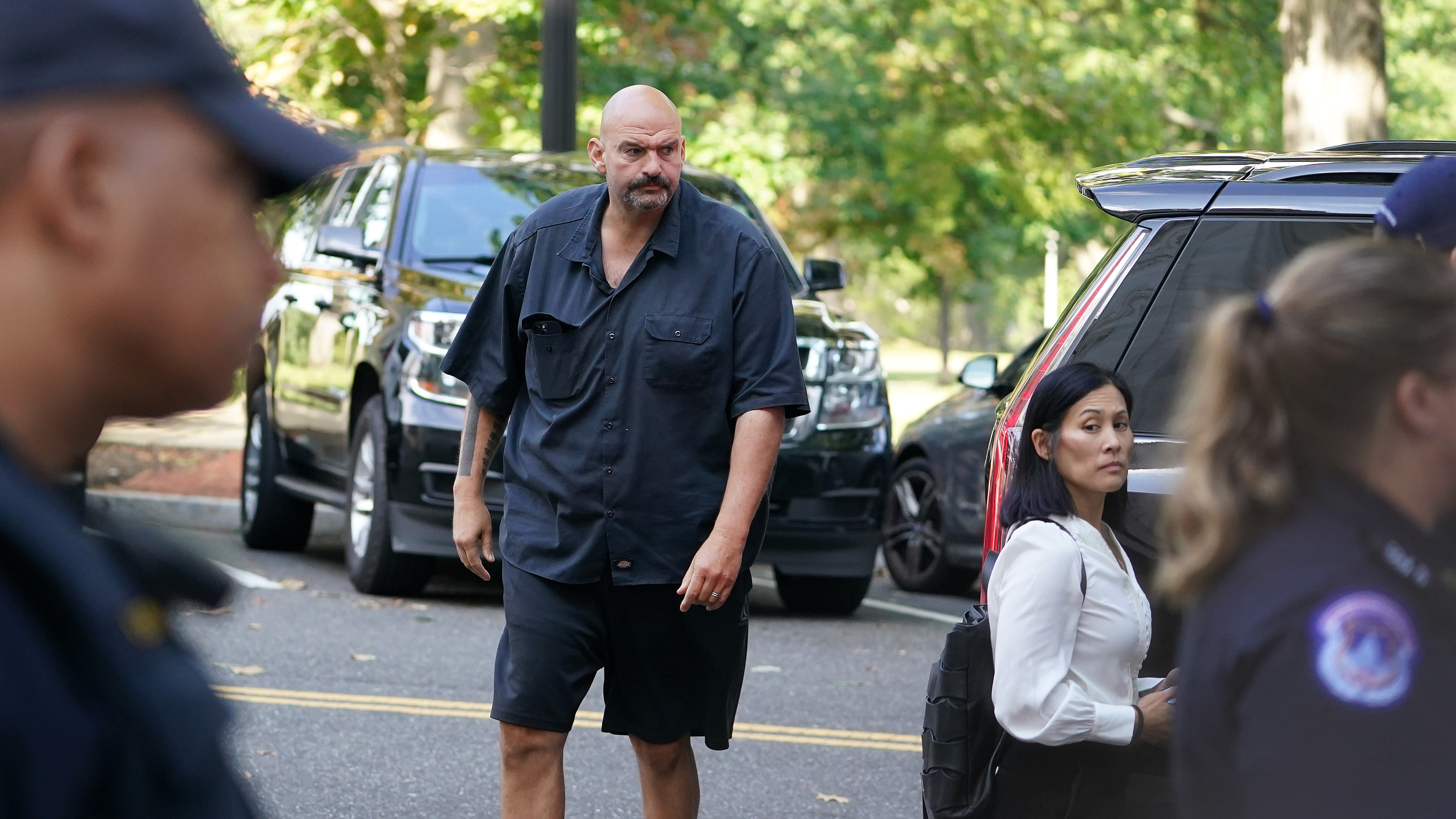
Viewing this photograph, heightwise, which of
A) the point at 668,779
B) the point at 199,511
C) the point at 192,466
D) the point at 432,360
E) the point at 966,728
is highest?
the point at 966,728

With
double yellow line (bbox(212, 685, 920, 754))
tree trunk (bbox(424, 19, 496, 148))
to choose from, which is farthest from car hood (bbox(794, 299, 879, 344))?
tree trunk (bbox(424, 19, 496, 148))

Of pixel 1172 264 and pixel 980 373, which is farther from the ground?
pixel 1172 264

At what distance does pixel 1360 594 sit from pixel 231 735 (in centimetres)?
85

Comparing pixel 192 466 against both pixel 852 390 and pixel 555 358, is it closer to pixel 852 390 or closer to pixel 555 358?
pixel 852 390

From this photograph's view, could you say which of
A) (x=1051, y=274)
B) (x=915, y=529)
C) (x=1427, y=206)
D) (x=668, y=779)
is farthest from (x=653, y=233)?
(x=1051, y=274)

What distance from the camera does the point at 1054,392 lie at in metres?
3.55

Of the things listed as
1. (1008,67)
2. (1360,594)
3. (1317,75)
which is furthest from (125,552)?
(1008,67)

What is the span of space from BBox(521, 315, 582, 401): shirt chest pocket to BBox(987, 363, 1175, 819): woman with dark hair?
1106mm

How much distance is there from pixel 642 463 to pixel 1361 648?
9.18 feet

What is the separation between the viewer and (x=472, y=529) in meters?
4.40

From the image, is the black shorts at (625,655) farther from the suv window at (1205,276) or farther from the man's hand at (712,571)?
the suv window at (1205,276)

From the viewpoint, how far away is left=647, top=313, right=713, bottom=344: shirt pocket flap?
162 inches

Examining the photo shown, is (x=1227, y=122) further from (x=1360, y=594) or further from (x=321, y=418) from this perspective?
(x=1360, y=594)

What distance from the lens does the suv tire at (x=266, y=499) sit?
10086 millimetres
